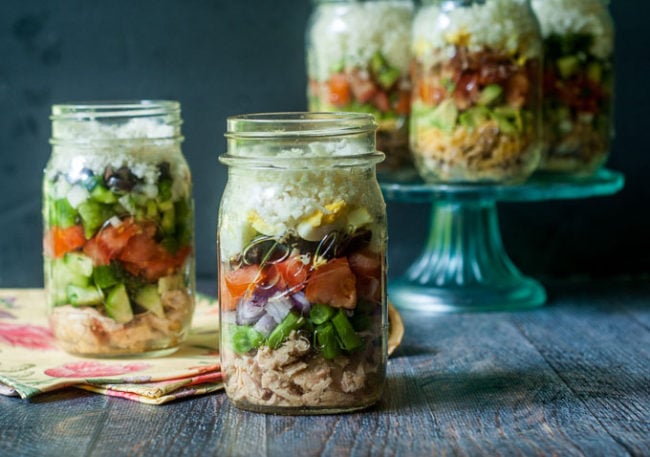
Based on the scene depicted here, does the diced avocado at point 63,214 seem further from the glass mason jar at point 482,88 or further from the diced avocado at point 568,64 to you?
the diced avocado at point 568,64

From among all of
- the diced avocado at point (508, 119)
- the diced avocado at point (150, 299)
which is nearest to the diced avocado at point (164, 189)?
the diced avocado at point (150, 299)

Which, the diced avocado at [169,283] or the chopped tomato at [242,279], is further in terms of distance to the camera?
the diced avocado at [169,283]

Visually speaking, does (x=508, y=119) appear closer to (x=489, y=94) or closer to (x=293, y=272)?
(x=489, y=94)

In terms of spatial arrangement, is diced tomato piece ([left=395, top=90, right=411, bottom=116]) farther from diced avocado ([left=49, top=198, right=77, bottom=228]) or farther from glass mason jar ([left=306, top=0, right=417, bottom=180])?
diced avocado ([left=49, top=198, right=77, bottom=228])

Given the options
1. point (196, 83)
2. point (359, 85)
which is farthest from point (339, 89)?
point (196, 83)

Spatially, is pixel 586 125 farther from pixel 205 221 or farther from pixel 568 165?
pixel 205 221
